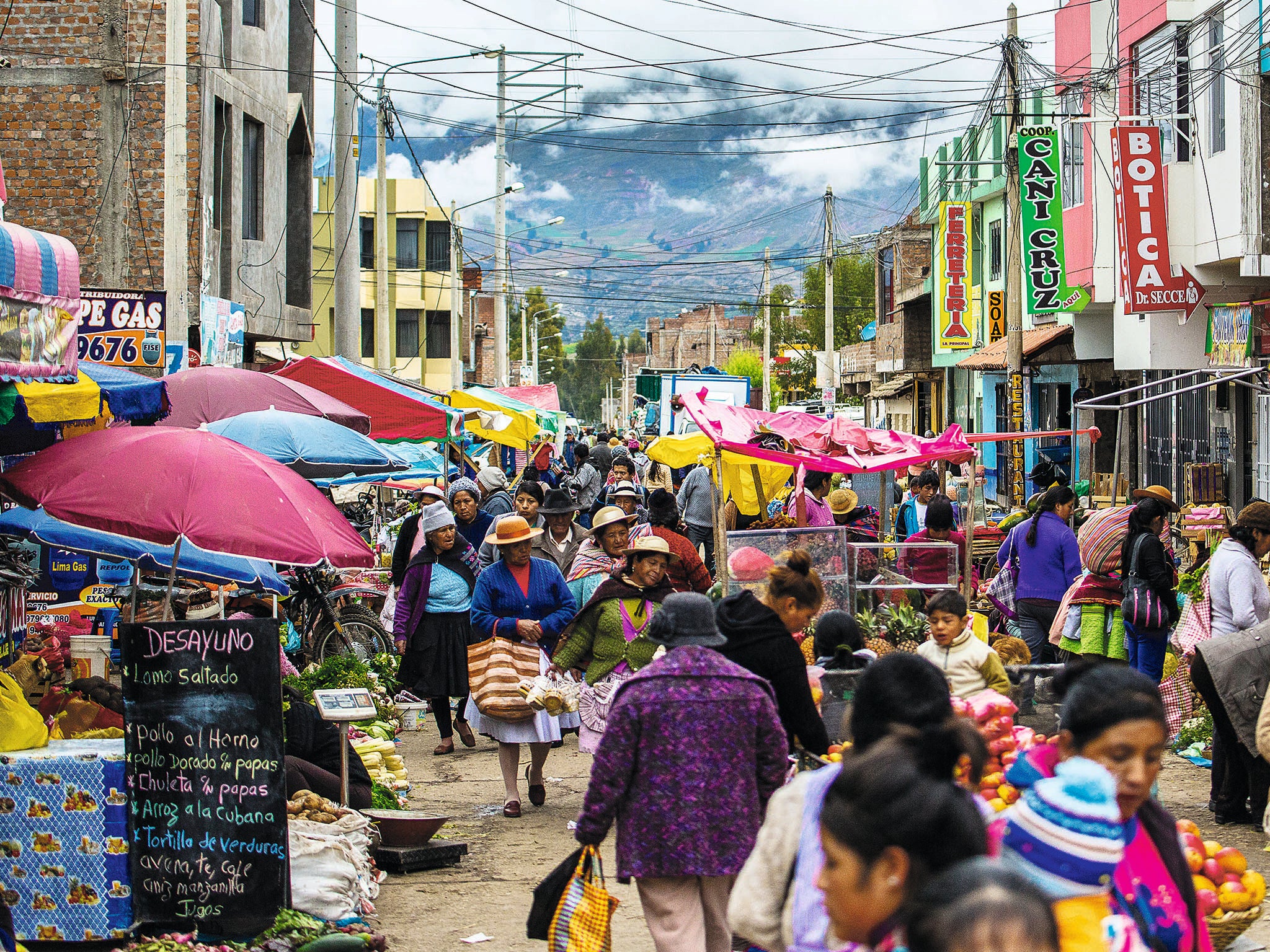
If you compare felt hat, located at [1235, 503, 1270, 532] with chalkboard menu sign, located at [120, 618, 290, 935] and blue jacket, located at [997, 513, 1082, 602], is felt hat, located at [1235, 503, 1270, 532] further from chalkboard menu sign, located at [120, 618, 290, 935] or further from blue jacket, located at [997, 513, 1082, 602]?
chalkboard menu sign, located at [120, 618, 290, 935]

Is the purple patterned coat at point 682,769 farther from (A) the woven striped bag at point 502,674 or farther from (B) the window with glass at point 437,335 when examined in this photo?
(B) the window with glass at point 437,335

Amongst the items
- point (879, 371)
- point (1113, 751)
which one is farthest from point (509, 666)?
point (879, 371)

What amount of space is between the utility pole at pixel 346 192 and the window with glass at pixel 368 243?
132 ft

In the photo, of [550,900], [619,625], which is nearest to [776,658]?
[550,900]

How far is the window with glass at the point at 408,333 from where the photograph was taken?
198ft

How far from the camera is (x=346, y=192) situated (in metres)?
19.2

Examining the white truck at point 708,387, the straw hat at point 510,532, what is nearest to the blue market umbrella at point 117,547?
the straw hat at point 510,532

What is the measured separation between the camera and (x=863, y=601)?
1148 centimetres

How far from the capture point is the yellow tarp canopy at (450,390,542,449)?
22.9 meters

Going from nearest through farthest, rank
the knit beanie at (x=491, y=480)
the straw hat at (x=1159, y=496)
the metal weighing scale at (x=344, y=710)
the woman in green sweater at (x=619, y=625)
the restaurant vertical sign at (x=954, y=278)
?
the metal weighing scale at (x=344, y=710)
the woman in green sweater at (x=619, y=625)
the straw hat at (x=1159, y=496)
the knit beanie at (x=491, y=480)
the restaurant vertical sign at (x=954, y=278)

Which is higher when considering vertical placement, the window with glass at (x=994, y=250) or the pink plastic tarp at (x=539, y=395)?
the window with glass at (x=994, y=250)

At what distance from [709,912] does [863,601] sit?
6.33 metres

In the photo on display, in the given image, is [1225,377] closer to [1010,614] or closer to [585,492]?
[1010,614]

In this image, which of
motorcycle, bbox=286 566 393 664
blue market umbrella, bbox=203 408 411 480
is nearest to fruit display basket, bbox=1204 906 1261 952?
blue market umbrella, bbox=203 408 411 480
